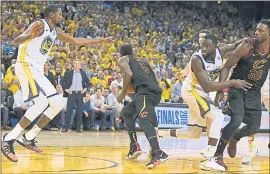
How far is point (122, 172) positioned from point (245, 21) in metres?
24.8

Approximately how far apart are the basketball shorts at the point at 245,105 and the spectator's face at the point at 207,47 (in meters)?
0.64

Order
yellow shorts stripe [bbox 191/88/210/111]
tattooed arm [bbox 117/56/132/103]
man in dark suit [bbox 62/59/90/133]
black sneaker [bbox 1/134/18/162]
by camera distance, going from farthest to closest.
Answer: man in dark suit [bbox 62/59/90/133] → yellow shorts stripe [bbox 191/88/210/111] → tattooed arm [bbox 117/56/132/103] → black sneaker [bbox 1/134/18/162]

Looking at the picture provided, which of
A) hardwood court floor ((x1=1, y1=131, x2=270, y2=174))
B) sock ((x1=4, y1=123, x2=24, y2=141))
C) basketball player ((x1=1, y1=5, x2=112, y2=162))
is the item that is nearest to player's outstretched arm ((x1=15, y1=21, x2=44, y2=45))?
basketball player ((x1=1, y1=5, x2=112, y2=162))

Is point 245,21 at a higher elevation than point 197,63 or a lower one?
higher

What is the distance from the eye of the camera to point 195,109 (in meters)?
8.36

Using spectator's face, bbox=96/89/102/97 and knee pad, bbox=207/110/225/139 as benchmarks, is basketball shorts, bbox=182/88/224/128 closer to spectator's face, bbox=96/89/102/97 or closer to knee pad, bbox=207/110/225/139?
knee pad, bbox=207/110/225/139

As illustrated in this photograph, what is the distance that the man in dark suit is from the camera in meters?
14.5

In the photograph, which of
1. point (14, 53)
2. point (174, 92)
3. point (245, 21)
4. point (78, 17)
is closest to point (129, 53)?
point (14, 53)

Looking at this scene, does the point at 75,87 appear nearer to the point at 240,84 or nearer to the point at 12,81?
the point at 12,81

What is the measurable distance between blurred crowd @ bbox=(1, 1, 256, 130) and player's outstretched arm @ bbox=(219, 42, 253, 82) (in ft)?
9.43

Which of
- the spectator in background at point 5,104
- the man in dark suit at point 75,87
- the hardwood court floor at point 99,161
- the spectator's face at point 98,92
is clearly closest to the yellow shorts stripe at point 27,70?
the hardwood court floor at point 99,161

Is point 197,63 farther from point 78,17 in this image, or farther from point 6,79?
→ point 78,17

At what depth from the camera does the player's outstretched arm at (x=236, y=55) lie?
7465 mm

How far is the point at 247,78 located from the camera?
778cm
